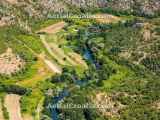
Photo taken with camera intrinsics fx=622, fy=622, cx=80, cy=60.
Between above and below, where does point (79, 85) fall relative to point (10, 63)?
below

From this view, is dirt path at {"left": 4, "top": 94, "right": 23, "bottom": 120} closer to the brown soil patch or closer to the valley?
the valley

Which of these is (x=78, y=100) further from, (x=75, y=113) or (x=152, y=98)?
(x=152, y=98)

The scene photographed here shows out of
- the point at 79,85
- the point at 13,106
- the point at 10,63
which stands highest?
the point at 10,63

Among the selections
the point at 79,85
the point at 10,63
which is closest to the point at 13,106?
the point at 79,85

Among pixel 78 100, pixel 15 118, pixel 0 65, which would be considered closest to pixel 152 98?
pixel 78 100

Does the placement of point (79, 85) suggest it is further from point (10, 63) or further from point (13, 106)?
point (10, 63)
